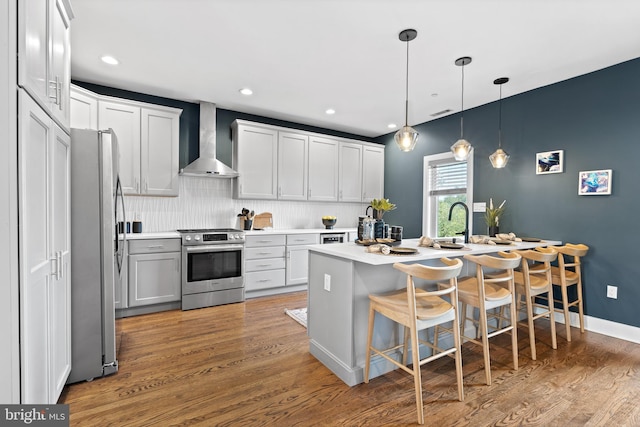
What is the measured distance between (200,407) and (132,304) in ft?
6.85

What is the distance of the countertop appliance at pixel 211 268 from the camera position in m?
3.71

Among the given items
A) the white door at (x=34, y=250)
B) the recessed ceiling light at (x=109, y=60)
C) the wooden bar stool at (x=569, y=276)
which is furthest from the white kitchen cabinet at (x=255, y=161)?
the wooden bar stool at (x=569, y=276)

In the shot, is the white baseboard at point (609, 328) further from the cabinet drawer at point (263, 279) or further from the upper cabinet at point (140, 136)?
the upper cabinet at point (140, 136)

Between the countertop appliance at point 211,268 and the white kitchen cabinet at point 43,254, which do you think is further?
the countertop appliance at point 211,268

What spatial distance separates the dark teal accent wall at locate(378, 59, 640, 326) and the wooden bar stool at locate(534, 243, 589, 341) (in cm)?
16

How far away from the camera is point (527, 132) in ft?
12.2

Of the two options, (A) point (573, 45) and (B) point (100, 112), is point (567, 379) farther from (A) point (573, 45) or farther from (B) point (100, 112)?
(B) point (100, 112)

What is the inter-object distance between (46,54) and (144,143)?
2.40 m

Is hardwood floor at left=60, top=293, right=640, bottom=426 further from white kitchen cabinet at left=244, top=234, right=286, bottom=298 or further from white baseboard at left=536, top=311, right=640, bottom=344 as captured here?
white kitchen cabinet at left=244, top=234, right=286, bottom=298

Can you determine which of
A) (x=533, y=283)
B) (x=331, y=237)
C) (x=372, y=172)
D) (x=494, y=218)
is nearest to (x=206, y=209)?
(x=331, y=237)

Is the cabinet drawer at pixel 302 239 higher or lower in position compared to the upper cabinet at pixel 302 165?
lower

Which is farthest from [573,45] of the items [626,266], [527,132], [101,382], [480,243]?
[101,382]

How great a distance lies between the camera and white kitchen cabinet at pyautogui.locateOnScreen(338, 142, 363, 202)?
17.6ft

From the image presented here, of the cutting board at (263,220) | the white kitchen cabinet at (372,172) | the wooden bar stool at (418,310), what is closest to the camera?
the wooden bar stool at (418,310)
